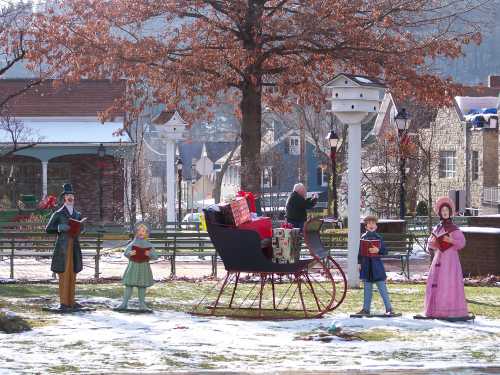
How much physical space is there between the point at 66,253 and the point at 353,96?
604cm

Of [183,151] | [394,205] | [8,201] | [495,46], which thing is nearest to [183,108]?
[8,201]

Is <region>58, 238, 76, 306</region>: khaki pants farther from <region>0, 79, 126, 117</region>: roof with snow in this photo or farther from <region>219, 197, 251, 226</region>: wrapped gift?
<region>0, 79, 126, 117</region>: roof with snow

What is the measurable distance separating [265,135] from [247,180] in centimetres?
5331

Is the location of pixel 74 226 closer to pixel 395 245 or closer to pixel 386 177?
pixel 395 245

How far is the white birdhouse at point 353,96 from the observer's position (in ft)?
60.4

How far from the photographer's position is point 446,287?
541 inches

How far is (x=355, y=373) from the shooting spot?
1021 centimetres

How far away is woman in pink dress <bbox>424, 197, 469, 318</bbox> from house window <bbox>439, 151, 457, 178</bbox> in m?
43.1

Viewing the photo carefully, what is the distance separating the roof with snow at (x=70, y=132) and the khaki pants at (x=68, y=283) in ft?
86.6

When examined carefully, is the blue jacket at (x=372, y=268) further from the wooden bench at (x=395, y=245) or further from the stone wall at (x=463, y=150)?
the stone wall at (x=463, y=150)

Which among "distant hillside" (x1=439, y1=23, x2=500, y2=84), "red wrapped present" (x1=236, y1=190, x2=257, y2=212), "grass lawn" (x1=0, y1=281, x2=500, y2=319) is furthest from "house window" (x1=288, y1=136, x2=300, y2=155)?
"red wrapped present" (x1=236, y1=190, x2=257, y2=212)

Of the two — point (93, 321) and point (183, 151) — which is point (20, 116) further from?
point (183, 151)

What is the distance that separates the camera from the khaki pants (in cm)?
1452

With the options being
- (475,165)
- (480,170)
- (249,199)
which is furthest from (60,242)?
(475,165)
